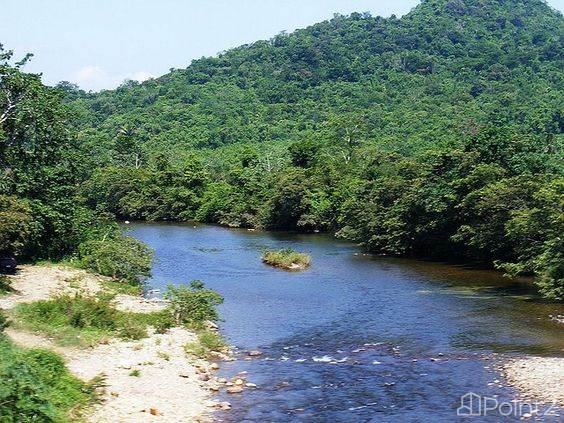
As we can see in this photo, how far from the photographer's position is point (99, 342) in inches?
1077

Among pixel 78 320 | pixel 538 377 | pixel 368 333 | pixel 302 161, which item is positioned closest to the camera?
pixel 538 377

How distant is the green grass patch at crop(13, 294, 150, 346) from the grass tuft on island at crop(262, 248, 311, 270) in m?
23.6

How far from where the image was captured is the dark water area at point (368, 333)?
23516mm

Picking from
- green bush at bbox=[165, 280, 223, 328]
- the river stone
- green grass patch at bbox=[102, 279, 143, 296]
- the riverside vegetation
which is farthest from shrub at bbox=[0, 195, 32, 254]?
the river stone

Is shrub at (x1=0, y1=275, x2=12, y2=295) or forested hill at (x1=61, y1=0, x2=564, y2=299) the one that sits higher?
forested hill at (x1=61, y1=0, x2=564, y2=299)

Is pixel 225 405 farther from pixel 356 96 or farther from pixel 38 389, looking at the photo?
pixel 356 96

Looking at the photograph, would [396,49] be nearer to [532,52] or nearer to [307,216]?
[532,52]

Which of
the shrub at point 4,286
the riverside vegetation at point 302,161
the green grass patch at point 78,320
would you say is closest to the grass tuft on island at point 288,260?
the riverside vegetation at point 302,161

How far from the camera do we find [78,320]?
94.6 feet

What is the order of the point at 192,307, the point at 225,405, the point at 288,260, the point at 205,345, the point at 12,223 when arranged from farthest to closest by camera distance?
the point at 288,260, the point at 12,223, the point at 192,307, the point at 205,345, the point at 225,405

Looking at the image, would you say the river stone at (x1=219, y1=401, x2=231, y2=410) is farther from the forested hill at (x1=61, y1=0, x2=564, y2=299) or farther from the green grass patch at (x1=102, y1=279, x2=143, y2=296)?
the forested hill at (x1=61, y1=0, x2=564, y2=299)

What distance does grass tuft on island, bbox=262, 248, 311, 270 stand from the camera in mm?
53594

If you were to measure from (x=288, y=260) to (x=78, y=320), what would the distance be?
87.4ft

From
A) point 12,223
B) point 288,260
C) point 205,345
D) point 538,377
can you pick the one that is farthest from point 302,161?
point 538,377
